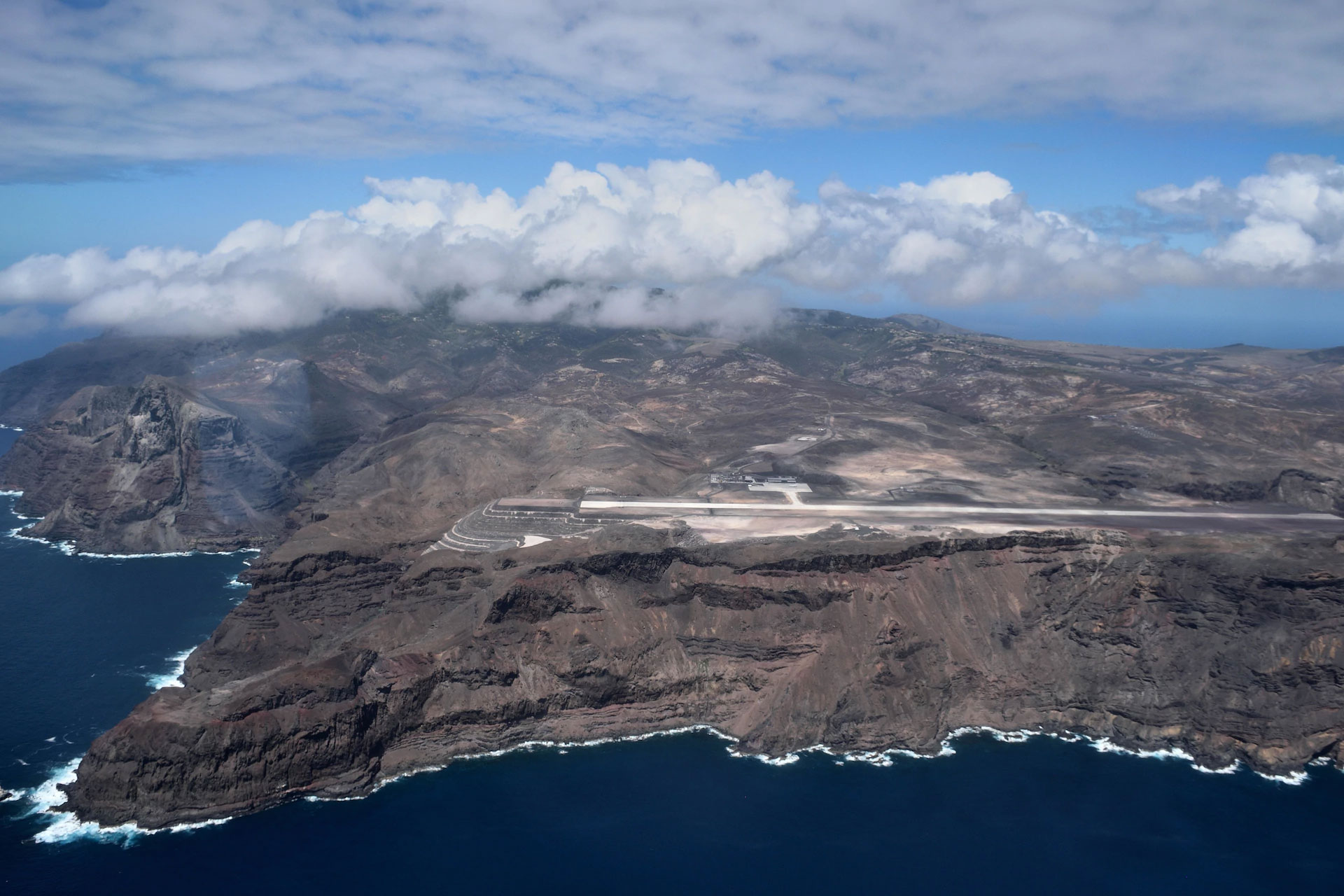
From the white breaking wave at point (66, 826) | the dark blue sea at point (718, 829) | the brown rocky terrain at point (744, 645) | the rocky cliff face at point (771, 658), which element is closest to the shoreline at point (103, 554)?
the brown rocky terrain at point (744, 645)

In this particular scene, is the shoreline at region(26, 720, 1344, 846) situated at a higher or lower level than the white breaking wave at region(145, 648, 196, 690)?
lower

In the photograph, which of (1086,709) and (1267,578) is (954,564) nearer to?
(1086,709)

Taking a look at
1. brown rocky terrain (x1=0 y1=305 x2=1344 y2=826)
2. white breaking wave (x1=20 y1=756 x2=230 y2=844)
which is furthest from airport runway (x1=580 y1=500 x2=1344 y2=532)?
white breaking wave (x1=20 y1=756 x2=230 y2=844)

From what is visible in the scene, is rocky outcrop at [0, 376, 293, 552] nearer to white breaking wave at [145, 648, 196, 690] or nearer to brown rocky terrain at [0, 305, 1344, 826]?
brown rocky terrain at [0, 305, 1344, 826]

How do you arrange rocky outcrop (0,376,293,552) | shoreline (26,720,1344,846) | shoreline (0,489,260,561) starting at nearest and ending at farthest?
shoreline (26,720,1344,846)
shoreline (0,489,260,561)
rocky outcrop (0,376,293,552)

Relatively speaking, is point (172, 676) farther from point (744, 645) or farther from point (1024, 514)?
point (1024, 514)

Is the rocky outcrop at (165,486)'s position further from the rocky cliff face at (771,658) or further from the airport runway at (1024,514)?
the airport runway at (1024,514)

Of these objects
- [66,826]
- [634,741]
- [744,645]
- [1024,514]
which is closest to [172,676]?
[66,826]
